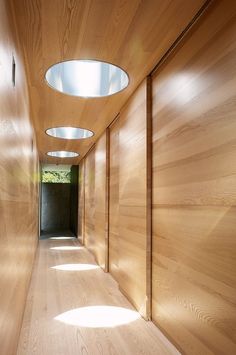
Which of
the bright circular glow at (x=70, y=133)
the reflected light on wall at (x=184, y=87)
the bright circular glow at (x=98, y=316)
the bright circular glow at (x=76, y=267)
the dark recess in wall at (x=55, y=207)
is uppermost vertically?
the bright circular glow at (x=70, y=133)

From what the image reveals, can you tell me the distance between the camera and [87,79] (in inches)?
135

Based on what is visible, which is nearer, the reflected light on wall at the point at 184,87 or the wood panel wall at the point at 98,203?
the reflected light on wall at the point at 184,87

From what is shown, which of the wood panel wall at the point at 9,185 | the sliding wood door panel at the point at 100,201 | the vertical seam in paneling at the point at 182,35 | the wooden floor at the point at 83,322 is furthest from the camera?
the sliding wood door panel at the point at 100,201

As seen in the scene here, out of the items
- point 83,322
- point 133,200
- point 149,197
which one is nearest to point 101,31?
point 149,197

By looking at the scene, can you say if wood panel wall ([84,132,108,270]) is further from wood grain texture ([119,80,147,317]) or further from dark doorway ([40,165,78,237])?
dark doorway ([40,165,78,237])

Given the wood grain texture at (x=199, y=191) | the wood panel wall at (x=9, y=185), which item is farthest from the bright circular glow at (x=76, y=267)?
the wood panel wall at (x=9, y=185)

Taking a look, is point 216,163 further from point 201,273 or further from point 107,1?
point 107,1

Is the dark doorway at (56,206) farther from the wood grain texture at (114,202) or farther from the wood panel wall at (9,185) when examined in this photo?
the wood panel wall at (9,185)

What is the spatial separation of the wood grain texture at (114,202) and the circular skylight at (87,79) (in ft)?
2.63

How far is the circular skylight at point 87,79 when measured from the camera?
3.18m

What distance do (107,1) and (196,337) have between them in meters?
2.21

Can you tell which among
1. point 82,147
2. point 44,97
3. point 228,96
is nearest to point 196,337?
point 228,96

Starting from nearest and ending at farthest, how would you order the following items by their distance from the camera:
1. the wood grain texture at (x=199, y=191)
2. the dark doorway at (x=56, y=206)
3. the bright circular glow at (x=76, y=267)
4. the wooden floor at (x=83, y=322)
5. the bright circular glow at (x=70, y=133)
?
the wood grain texture at (x=199, y=191), the wooden floor at (x=83, y=322), the bright circular glow at (x=76, y=267), the bright circular glow at (x=70, y=133), the dark doorway at (x=56, y=206)

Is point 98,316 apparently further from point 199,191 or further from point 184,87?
point 184,87
